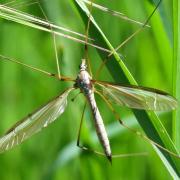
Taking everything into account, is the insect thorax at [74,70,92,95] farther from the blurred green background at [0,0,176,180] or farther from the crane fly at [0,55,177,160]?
the blurred green background at [0,0,176,180]

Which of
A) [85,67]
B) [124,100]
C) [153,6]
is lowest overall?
[124,100]

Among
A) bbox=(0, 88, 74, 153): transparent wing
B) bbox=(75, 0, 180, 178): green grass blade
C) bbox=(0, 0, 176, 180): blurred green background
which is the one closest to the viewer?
bbox=(75, 0, 180, 178): green grass blade

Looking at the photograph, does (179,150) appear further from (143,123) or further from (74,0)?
(74,0)

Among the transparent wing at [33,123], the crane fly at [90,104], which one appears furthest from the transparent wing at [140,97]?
the transparent wing at [33,123]

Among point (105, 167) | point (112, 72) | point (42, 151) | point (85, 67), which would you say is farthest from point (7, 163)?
point (112, 72)

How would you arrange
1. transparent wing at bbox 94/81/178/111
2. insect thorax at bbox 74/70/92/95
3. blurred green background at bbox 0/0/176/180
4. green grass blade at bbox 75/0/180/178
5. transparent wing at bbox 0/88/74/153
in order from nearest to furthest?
green grass blade at bbox 75/0/180/178
transparent wing at bbox 94/81/178/111
transparent wing at bbox 0/88/74/153
insect thorax at bbox 74/70/92/95
blurred green background at bbox 0/0/176/180

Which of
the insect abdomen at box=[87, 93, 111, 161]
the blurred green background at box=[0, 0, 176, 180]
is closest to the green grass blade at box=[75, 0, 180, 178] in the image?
the insect abdomen at box=[87, 93, 111, 161]

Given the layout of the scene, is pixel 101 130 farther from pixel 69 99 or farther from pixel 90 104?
pixel 69 99
